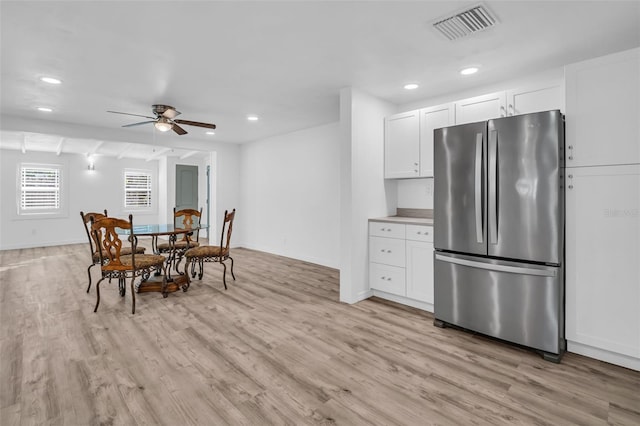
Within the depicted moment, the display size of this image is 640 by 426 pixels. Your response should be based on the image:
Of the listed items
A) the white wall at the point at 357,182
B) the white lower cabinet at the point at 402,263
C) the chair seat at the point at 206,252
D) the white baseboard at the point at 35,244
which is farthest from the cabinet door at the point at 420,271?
the white baseboard at the point at 35,244

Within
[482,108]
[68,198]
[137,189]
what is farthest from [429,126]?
[68,198]

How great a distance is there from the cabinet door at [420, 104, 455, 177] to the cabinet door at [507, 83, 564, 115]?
2.00ft

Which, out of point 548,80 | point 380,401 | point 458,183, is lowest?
point 380,401

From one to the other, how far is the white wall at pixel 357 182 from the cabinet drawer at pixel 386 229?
3.6 inches

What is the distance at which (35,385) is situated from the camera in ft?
6.86

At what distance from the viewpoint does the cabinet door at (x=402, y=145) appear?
150 inches

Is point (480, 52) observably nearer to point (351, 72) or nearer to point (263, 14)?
point (351, 72)

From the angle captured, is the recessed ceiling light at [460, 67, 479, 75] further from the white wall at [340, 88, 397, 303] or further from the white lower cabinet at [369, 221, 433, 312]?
the white lower cabinet at [369, 221, 433, 312]

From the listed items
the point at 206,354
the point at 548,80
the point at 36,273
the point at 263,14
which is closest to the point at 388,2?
the point at 263,14

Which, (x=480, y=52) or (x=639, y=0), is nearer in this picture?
(x=639, y=0)

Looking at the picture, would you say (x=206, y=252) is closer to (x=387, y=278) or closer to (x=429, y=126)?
(x=387, y=278)

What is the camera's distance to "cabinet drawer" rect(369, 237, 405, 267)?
3.62 meters

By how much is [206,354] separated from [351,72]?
2953 mm

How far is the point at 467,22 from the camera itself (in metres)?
2.31
